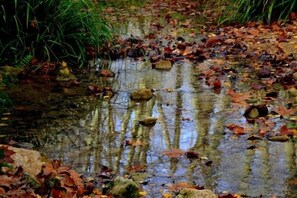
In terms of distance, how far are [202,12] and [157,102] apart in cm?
699

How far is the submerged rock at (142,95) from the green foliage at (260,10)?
4.34 meters

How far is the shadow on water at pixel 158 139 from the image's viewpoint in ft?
11.8

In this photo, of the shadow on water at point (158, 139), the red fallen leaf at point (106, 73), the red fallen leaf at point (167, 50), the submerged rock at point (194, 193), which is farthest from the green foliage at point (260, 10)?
the submerged rock at point (194, 193)

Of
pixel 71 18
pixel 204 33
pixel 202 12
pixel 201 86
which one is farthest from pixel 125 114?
pixel 202 12

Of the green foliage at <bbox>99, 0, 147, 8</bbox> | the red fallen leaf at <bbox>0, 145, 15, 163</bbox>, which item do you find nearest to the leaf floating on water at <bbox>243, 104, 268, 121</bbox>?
the red fallen leaf at <bbox>0, 145, 15, 163</bbox>

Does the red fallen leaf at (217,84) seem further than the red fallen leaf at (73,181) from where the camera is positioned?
Yes

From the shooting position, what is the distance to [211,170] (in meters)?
3.69

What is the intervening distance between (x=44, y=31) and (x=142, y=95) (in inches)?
74.8

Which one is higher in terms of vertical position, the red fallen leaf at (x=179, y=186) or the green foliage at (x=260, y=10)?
the green foliage at (x=260, y=10)

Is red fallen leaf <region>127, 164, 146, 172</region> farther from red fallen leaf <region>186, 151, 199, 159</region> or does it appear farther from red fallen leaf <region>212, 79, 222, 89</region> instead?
red fallen leaf <region>212, 79, 222, 89</region>

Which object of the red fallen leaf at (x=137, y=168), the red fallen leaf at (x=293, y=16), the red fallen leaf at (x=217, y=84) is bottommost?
the red fallen leaf at (x=137, y=168)

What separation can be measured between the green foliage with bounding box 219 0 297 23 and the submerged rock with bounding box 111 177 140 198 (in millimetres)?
6429

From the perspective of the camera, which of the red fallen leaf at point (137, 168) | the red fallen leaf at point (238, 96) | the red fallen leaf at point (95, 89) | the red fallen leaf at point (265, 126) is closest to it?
the red fallen leaf at point (137, 168)

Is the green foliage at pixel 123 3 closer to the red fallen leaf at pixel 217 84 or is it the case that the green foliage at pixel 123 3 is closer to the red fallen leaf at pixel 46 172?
the red fallen leaf at pixel 217 84
